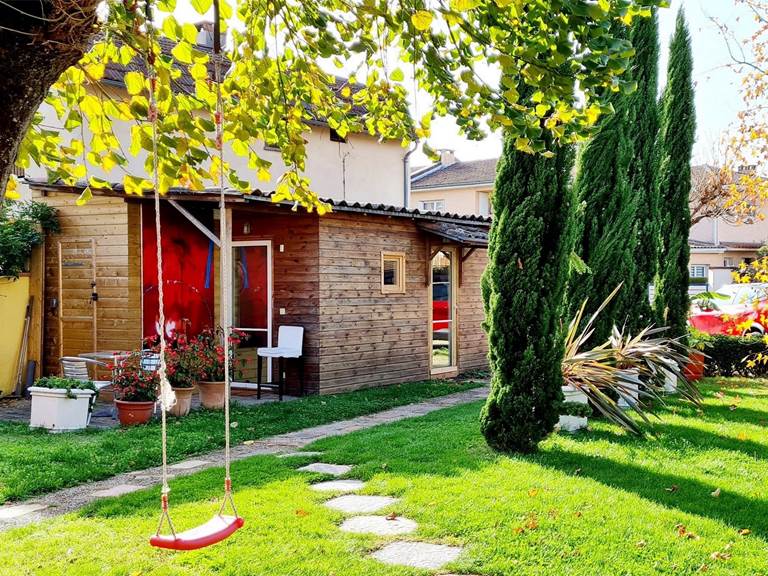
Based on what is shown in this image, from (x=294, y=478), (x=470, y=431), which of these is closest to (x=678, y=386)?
(x=470, y=431)

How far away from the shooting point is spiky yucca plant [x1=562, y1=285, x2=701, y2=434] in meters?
7.46

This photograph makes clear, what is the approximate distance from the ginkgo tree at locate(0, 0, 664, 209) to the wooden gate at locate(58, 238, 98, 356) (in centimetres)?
668

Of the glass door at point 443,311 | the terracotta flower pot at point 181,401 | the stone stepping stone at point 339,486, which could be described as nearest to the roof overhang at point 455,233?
the glass door at point 443,311

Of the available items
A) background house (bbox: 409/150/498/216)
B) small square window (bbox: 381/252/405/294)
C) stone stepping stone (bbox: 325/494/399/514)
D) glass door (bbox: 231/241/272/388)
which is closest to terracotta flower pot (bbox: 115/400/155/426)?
glass door (bbox: 231/241/272/388)

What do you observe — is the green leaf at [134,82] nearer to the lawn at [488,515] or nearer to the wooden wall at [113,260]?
the lawn at [488,515]

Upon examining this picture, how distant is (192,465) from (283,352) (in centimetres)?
406

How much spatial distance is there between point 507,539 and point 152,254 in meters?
8.35

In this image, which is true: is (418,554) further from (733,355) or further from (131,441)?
(733,355)

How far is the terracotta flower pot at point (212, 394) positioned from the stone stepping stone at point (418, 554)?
19.5 ft

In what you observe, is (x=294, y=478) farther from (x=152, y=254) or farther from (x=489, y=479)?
(x=152, y=254)

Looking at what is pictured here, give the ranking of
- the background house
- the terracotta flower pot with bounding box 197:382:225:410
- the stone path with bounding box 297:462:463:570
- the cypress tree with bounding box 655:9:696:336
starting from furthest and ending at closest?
the background house, the cypress tree with bounding box 655:9:696:336, the terracotta flower pot with bounding box 197:382:225:410, the stone path with bounding box 297:462:463:570

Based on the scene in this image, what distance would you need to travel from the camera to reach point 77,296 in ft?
37.7

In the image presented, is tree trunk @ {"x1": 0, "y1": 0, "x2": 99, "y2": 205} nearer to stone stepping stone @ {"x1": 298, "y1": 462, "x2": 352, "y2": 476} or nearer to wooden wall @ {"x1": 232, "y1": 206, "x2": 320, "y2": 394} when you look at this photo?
stone stepping stone @ {"x1": 298, "y1": 462, "x2": 352, "y2": 476}

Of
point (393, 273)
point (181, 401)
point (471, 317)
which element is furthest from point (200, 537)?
point (471, 317)
